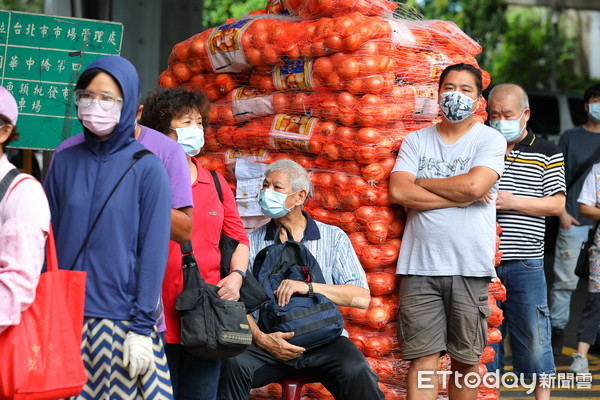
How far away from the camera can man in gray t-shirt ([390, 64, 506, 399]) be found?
4516mm

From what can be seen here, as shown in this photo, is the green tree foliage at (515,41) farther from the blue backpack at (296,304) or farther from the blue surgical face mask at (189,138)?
the blue surgical face mask at (189,138)

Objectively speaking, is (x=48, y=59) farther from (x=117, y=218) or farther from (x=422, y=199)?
(x=117, y=218)

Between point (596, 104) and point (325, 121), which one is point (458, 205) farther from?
point (596, 104)

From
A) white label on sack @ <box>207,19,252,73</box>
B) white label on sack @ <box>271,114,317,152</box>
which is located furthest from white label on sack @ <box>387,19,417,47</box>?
white label on sack @ <box>207,19,252,73</box>

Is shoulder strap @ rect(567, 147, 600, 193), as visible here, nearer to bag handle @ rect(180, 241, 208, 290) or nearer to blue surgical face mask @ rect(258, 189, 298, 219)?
blue surgical face mask @ rect(258, 189, 298, 219)

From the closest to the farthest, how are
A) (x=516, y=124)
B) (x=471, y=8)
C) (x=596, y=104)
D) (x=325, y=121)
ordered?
1. (x=325, y=121)
2. (x=516, y=124)
3. (x=596, y=104)
4. (x=471, y=8)

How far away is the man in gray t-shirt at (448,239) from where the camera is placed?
14.8 ft

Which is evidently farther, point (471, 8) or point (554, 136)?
point (471, 8)

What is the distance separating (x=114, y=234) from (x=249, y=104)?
221 cm

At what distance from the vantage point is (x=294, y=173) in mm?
4434

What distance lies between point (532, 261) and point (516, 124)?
822 millimetres

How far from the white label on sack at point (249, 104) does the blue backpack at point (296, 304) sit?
0.97 metres

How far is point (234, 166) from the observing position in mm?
5168

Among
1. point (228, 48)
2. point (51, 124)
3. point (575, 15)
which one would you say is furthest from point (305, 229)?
point (575, 15)
